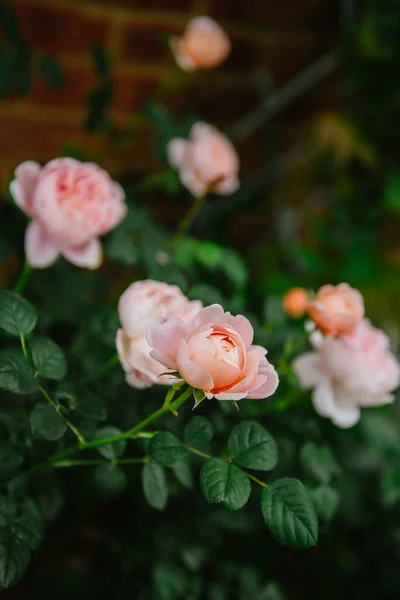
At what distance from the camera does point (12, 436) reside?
0.61 m

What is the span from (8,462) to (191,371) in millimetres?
234

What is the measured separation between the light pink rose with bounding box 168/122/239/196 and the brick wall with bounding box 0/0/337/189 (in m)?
0.25

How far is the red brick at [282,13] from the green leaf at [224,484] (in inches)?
42.2

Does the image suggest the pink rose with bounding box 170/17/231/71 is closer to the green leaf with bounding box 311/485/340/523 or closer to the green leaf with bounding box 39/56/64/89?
the green leaf with bounding box 39/56/64/89

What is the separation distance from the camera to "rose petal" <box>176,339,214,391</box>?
454 millimetres

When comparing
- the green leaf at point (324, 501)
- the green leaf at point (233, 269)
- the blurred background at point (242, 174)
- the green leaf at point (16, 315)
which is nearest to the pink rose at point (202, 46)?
the blurred background at point (242, 174)

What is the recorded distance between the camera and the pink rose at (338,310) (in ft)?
1.98

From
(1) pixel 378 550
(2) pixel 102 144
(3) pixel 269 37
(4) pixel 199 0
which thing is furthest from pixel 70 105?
(1) pixel 378 550

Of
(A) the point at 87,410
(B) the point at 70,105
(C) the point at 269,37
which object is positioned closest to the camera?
(A) the point at 87,410

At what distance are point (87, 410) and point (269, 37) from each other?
1063mm

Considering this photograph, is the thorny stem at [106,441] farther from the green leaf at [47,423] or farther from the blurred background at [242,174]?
the blurred background at [242,174]

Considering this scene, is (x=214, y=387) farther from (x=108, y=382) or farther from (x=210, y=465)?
(x=108, y=382)

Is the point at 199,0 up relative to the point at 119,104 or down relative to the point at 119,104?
up

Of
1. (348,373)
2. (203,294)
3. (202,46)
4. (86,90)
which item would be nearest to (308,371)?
(348,373)
